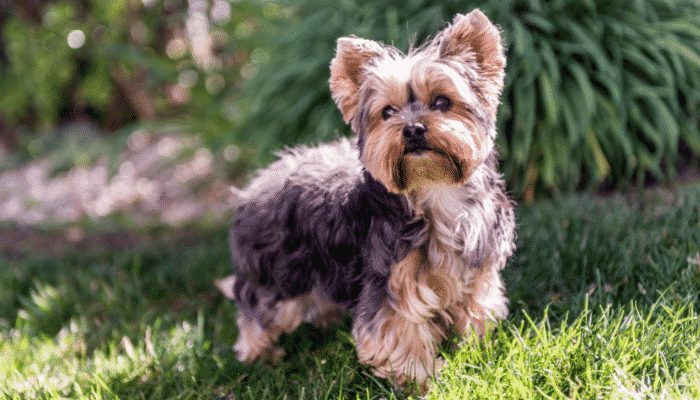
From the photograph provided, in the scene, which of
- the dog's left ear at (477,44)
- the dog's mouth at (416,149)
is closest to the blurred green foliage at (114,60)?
the dog's left ear at (477,44)

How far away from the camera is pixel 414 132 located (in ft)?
6.59

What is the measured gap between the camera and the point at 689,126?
432 centimetres

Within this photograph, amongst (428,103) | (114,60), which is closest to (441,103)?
(428,103)

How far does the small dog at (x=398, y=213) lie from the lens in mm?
2090

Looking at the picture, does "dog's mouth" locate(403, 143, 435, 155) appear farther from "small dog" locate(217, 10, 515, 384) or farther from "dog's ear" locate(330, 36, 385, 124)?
"dog's ear" locate(330, 36, 385, 124)

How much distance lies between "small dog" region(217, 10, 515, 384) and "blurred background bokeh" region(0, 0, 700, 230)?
158 centimetres

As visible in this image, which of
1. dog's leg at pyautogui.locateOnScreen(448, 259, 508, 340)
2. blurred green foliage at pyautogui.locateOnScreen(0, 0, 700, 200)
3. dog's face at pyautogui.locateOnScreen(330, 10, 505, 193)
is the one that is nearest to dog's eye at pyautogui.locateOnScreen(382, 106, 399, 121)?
dog's face at pyautogui.locateOnScreen(330, 10, 505, 193)

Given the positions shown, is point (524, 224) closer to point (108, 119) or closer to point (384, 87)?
point (384, 87)

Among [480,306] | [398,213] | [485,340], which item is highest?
[398,213]

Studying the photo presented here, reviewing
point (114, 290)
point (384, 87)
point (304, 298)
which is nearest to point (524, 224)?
point (304, 298)

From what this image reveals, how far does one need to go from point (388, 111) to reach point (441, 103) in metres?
0.21

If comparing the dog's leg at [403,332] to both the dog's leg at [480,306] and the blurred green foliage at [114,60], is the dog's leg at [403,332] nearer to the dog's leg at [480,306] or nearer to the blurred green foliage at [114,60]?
the dog's leg at [480,306]

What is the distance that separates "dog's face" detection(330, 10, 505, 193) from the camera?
2039 millimetres

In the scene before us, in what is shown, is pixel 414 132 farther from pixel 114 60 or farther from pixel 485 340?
pixel 114 60
